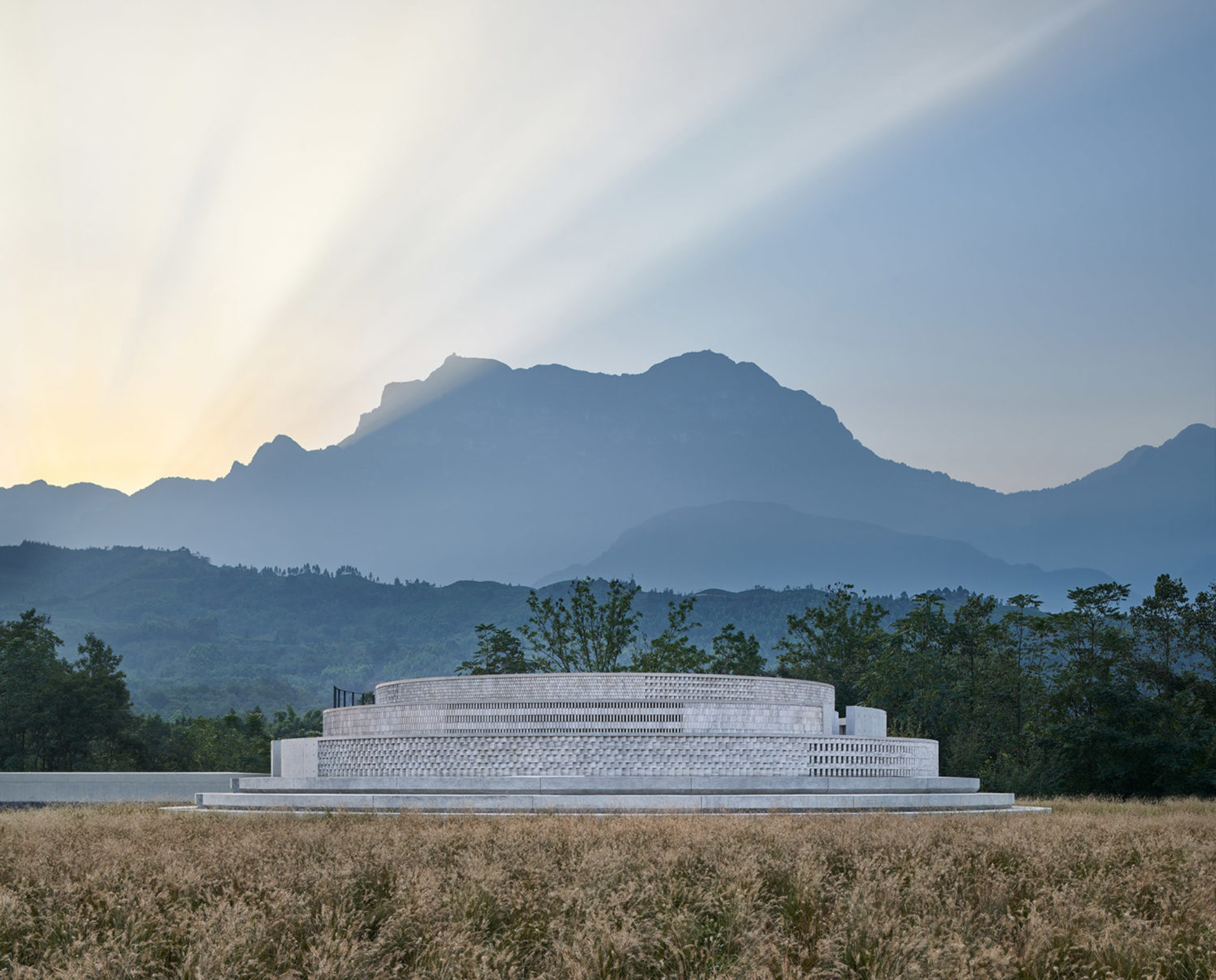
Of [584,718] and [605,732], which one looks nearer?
[605,732]

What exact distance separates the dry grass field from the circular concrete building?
18.7 feet

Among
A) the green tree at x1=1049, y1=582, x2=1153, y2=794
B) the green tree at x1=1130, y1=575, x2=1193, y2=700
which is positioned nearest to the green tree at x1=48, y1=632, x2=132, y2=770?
the green tree at x1=1049, y1=582, x2=1153, y2=794

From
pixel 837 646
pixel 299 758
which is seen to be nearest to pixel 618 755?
pixel 299 758

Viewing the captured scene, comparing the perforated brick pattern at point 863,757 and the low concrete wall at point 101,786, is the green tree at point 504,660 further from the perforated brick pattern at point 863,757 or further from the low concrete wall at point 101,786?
the perforated brick pattern at point 863,757

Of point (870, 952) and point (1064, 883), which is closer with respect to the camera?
point (870, 952)

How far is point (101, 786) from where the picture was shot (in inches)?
955

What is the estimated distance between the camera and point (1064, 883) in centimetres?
845

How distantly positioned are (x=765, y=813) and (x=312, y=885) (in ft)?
30.2

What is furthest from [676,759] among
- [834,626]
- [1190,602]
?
[834,626]

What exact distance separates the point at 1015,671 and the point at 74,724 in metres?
41.2

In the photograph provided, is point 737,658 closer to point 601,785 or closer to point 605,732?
point 605,732

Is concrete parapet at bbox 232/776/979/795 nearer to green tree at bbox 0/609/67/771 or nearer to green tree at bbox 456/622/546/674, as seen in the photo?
green tree at bbox 0/609/67/771

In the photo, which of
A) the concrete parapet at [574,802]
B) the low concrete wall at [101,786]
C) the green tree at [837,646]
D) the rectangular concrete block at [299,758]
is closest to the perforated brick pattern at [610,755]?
the concrete parapet at [574,802]

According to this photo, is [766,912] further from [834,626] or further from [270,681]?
[270,681]
